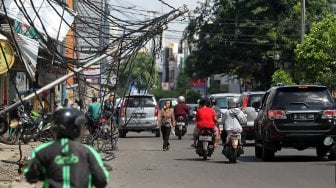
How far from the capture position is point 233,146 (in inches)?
677

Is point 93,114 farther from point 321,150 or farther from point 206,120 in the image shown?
point 321,150

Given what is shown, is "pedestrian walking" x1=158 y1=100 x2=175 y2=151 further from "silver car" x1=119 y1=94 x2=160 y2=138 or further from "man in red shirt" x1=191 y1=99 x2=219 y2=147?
"silver car" x1=119 y1=94 x2=160 y2=138

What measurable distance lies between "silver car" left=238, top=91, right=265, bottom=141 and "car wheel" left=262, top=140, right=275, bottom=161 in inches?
226

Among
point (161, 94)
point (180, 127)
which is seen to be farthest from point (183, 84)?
point (180, 127)

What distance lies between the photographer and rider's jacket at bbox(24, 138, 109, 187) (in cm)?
560

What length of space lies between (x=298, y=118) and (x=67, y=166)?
491 inches

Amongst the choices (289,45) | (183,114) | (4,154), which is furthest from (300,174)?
(289,45)

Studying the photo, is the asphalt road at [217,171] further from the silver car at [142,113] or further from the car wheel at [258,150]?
the silver car at [142,113]

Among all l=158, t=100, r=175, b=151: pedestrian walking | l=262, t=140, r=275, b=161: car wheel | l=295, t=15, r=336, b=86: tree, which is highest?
l=295, t=15, r=336, b=86: tree

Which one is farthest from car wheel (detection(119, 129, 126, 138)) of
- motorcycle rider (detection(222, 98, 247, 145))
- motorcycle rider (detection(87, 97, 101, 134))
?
motorcycle rider (detection(222, 98, 247, 145))

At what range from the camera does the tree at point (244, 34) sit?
49.8m

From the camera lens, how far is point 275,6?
51.6m

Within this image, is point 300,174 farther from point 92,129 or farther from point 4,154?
point 92,129

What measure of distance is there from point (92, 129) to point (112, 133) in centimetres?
171
